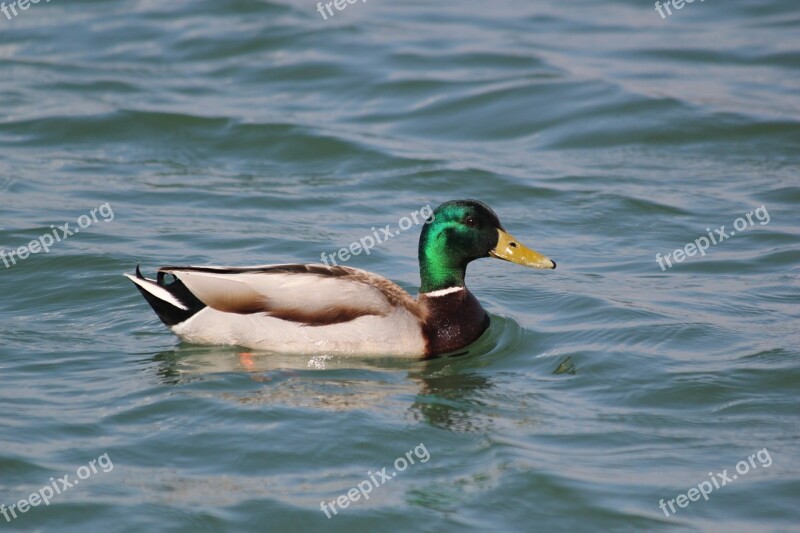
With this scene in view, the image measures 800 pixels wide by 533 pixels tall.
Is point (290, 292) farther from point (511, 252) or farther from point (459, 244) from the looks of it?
point (511, 252)

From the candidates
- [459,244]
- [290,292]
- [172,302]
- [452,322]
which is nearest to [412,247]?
[459,244]

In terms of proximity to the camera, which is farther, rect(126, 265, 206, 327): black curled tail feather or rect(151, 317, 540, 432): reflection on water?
rect(126, 265, 206, 327): black curled tail feather

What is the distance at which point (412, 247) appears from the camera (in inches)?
460

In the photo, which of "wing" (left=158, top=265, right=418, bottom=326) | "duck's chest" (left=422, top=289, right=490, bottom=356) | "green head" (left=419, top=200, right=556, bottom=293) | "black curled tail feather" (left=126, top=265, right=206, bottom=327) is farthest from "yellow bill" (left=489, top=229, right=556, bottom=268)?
"black curled tail feather" (left=126, top=265, right=206, bottom=327)

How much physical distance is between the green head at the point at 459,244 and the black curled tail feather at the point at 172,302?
163 cm

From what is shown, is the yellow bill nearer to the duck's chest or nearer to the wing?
the duck's chest

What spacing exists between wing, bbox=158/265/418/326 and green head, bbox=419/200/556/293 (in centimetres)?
50

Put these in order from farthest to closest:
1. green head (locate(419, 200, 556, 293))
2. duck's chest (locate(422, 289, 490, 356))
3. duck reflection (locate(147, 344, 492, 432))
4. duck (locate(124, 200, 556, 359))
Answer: green head (locate(419, 200, 556, 293)), duck's chest (locate(422, 289, 490, 356)), duck (locate(124, 200, 556, 359)), duck reflection (locate(147, 344, 492, 432))

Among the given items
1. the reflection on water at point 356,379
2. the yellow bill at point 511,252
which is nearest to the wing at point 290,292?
the reflection on water at point 356,379

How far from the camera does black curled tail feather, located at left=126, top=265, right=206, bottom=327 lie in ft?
29.3

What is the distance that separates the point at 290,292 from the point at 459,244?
1268mm

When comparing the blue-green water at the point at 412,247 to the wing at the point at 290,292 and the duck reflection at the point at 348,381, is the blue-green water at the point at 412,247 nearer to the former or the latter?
the duck reflection at the point at 348,381

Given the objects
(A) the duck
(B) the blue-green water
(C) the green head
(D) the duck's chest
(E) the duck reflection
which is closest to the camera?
(B) the blue-green water

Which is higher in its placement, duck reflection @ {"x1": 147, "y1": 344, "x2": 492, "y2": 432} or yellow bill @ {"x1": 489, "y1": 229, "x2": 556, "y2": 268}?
yellow bill @ {"x1": 489, "y1": 229, "x2": 556, "y2": 268}
